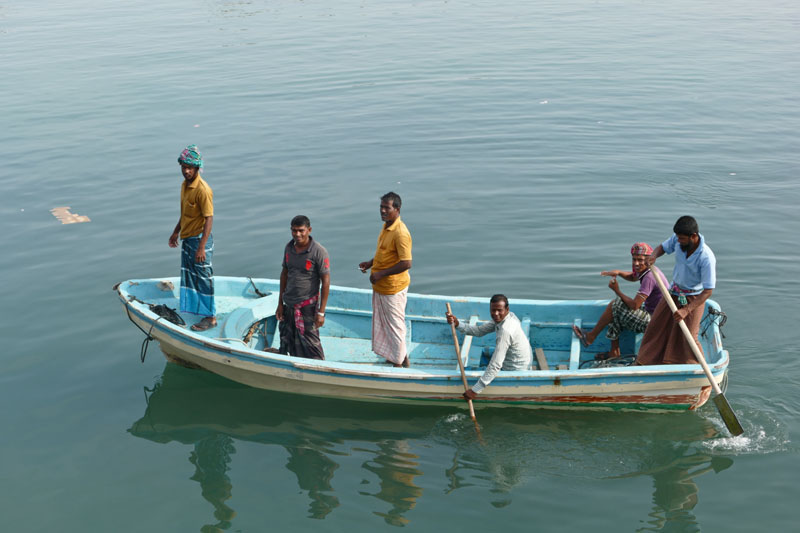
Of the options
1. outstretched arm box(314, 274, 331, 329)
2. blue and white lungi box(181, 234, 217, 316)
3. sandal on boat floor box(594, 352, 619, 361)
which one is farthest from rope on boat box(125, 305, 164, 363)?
sandal on boat floor box(594, 352, 619, 361)

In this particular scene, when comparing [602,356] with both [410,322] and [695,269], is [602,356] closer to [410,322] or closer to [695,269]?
[695,269]

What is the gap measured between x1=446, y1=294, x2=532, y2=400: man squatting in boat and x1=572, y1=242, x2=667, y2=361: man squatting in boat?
1.03 meters

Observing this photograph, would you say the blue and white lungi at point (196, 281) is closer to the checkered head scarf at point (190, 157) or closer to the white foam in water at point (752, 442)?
the checkered head scarf at point (190, 157)

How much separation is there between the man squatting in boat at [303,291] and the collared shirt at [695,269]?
3.40 m

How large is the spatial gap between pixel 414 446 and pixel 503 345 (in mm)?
1389

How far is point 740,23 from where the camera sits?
28734mm

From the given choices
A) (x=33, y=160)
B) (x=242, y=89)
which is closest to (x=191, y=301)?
(x=33, y=160)

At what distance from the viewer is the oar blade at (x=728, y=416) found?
732 cm

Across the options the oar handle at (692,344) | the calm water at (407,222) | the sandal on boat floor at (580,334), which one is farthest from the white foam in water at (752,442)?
the sandal on boat floor at (580,334)

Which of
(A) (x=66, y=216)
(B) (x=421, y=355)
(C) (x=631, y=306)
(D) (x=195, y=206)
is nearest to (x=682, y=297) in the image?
(C) (x=631, y=306)

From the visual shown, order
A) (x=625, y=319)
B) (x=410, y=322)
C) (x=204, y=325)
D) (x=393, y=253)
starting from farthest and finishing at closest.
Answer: (x=410, y=322) → (x=204, y=325) → (x=625, y=319) → (x=393, y=253)

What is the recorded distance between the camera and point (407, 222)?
42.9 ft

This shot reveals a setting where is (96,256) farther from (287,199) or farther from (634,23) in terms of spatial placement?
(634,23)

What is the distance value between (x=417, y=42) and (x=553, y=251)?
55.2ft
